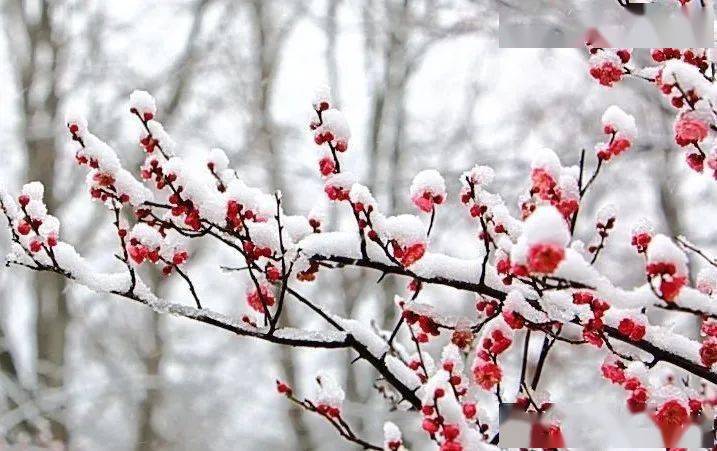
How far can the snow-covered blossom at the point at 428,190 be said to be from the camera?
1684mm

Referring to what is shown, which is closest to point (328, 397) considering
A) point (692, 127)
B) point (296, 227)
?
point (296, 227)

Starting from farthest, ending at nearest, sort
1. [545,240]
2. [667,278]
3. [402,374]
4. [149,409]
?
[149,409] < [402,374] < [667,278] < [545,240]

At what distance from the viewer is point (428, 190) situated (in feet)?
5.54

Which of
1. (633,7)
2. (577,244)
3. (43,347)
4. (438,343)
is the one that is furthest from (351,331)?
(43,347)

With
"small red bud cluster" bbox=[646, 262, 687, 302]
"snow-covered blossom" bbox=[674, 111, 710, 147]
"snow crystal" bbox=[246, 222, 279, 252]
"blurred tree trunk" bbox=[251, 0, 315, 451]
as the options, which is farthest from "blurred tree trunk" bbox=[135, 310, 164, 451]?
"small red bud cluster" bbox=[646, 262, 687, 302]

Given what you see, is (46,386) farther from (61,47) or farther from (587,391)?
(587,391)

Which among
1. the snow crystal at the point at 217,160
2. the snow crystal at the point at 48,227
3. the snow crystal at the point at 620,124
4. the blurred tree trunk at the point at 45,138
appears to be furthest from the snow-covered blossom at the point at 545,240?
the blurred tree trunk at the point at 45,138

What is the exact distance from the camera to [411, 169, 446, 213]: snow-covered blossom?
168 centimetres

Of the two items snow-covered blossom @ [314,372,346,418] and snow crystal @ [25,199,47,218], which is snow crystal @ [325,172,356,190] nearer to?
snow-covered blossom @ [314,372,346,418]

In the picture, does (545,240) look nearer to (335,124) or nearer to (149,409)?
(335,124)

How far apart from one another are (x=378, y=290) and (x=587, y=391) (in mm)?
Answer: 2321

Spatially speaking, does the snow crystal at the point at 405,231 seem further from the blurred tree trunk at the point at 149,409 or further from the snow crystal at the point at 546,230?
the blurred tree trunk at the point at 149,409

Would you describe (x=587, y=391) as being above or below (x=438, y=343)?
below

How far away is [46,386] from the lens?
339 inches
